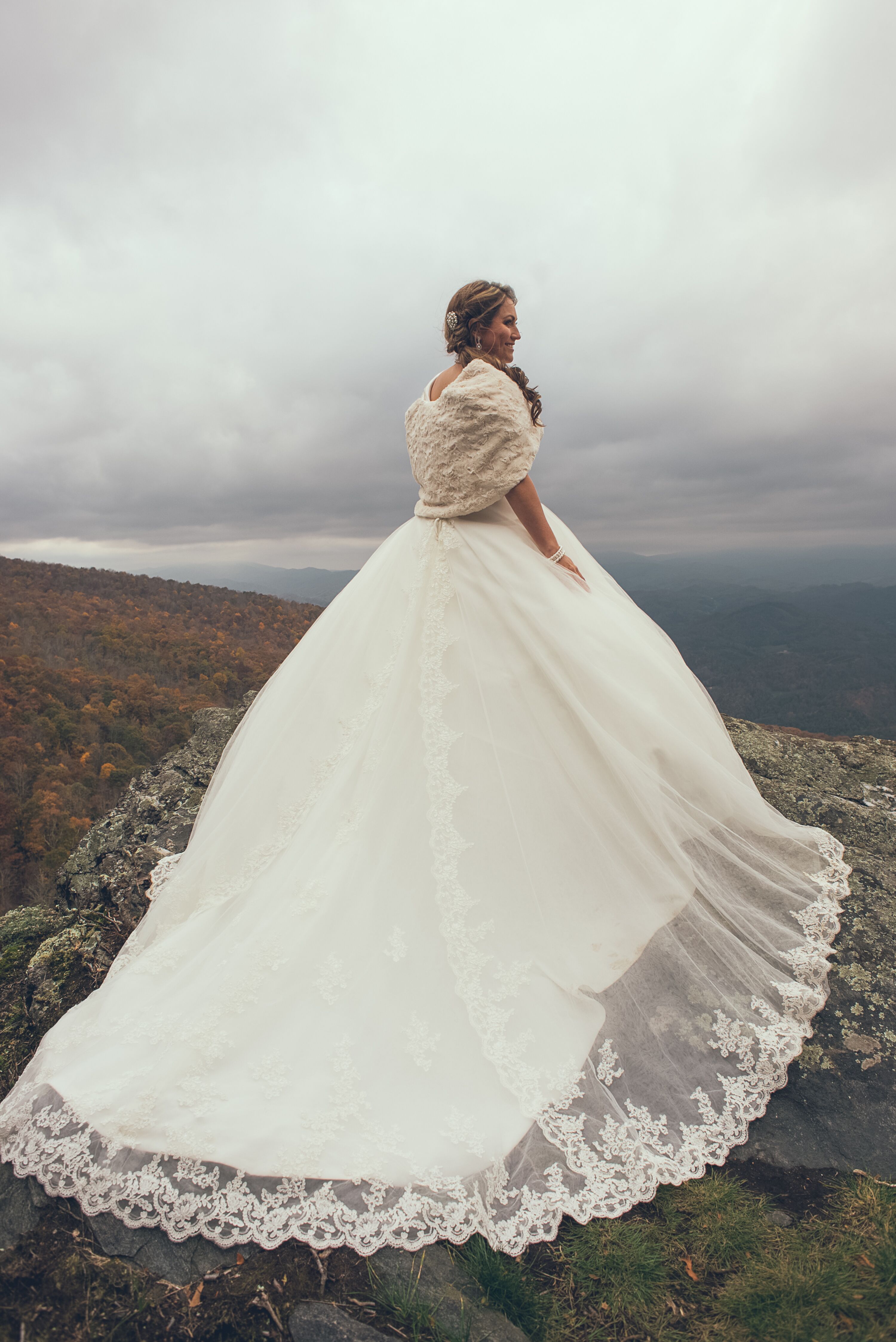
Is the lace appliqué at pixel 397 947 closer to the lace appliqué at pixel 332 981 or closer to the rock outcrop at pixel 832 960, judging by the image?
the lace appliqué at pixel 332 981

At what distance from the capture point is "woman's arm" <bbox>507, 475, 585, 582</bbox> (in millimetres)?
2871

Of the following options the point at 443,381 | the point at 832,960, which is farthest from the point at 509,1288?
the point at 443,381

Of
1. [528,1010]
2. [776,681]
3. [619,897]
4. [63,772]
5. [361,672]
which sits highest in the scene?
[361,672]

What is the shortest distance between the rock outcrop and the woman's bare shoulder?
3187mm

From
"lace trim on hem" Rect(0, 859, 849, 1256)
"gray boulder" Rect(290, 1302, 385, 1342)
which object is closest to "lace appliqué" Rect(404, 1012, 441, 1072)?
"lace trim on hem" Rect(0, 859, 849, 1256)

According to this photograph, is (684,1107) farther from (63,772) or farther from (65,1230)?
(63,772)

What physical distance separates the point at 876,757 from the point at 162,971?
5.09 m

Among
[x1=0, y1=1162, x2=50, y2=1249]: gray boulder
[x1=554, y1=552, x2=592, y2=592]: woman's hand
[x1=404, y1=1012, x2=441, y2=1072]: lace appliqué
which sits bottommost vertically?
[x1=0, y1=1162, x2=50, y2=1249]: gray boulder

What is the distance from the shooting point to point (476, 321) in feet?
9.70

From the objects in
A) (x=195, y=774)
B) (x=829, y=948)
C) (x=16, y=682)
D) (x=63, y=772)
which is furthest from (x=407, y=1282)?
(x=16, y=682)

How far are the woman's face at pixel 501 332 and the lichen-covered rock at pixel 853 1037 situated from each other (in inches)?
126

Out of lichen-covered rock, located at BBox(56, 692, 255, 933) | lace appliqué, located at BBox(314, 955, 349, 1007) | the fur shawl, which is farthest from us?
lichen-covered rock, located at BBox(56, 692, 255, 933)

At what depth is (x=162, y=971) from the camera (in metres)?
2.37

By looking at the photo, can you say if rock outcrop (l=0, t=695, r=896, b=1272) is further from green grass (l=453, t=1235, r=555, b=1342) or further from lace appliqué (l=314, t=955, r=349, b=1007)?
lace appliqué (l=314, t=955, r=349, b=1007)
